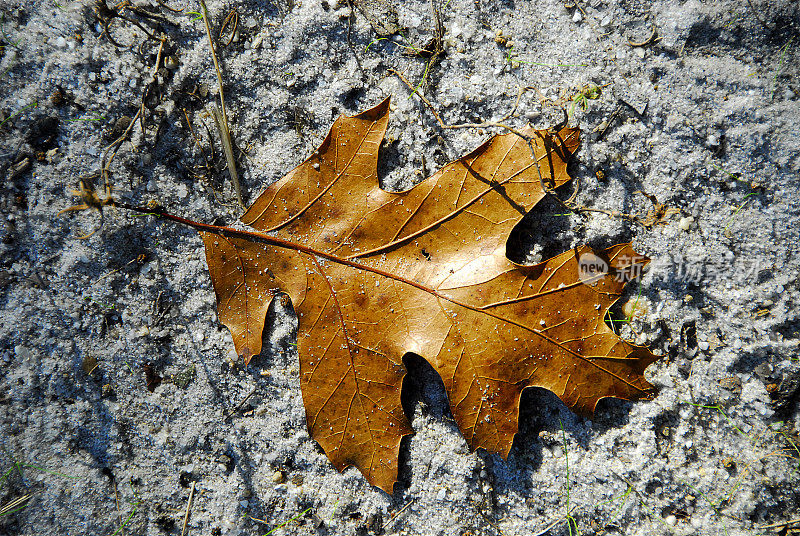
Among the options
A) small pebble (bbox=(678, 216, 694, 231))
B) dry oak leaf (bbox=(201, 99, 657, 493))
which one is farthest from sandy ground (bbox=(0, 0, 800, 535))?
dry oak leaf (bbox=(201, 99, 657, 493))

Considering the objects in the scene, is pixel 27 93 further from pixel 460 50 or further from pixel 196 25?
pixel 460 50

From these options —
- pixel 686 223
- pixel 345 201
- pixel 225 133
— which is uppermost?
pixel 225 133

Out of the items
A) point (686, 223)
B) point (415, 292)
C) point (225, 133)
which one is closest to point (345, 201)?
point (415, 292)

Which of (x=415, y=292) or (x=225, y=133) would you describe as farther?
(x=225, y=133)

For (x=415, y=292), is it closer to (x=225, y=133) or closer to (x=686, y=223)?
(x=225, y=133)

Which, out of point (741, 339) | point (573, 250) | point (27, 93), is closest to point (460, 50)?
point (573, 250)

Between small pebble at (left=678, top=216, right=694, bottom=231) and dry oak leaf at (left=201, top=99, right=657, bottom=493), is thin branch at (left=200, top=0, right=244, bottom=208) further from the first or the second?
small pebble at (left=678, top=216, right=694, bottom=231)

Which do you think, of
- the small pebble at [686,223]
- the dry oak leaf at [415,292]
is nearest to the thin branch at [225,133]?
the dry oak leaf at [415,292]
